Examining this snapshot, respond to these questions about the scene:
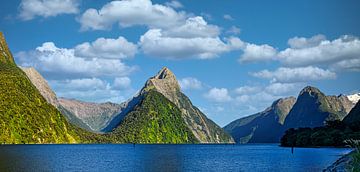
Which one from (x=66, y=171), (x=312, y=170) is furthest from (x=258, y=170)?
(x=66, y=171)

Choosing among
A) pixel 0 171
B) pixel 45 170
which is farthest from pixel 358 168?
pixel 45 170

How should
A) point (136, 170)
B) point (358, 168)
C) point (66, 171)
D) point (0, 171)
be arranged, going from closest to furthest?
point (358, 168) → point (0, 171) → point (66, 171) → point (136, 170)

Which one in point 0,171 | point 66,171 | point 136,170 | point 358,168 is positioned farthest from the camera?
point 136,170

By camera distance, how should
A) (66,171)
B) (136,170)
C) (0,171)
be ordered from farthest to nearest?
1. (136,170)
2. (66,171)
3. (0,171)

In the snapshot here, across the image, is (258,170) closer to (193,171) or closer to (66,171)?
(193,171)

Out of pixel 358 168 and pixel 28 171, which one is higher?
pixel 358 168

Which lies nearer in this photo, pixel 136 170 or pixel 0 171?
pixel 0 171

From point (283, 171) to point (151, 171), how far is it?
1232 inches

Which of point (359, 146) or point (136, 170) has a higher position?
point (359, 146)

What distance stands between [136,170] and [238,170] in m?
24.5

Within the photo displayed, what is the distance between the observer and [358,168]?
24.7m

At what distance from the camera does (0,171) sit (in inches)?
3366

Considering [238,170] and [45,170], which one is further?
[238,170]

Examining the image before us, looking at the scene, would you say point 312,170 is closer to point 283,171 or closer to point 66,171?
point 283,171
